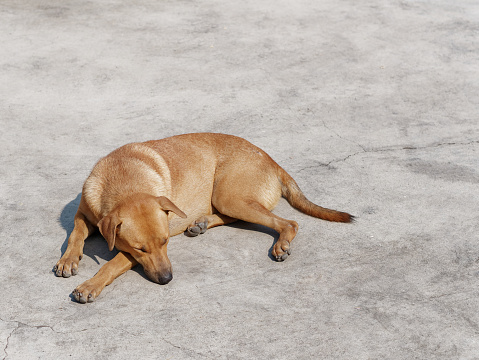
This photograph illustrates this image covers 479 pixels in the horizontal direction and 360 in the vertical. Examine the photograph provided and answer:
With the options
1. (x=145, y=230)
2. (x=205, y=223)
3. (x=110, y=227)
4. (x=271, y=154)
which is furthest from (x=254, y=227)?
(x=110, y=227)

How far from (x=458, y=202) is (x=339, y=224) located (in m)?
1.38

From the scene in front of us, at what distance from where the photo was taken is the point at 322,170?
6.69 metres

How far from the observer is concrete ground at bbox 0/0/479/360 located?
4.34m

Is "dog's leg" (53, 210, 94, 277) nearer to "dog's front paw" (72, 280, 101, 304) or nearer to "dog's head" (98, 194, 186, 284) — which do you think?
"dog's front paw" (72, 280, 101, 304)

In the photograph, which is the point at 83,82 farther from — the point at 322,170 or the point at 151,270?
the point at 151,270

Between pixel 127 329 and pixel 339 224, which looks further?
pixel 339 224

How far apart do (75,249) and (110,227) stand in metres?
0.71

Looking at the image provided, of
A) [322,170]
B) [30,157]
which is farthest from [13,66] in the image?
[322,170]

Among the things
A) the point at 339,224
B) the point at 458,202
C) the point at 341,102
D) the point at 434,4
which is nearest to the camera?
the point at 339,224

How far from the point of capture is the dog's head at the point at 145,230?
453 cm

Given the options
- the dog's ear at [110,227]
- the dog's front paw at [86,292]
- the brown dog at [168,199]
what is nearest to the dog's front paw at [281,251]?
the brown dog at [168,199]

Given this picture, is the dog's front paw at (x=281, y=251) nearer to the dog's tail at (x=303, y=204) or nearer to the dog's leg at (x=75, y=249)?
the dog's tail at (x=303, y=204)

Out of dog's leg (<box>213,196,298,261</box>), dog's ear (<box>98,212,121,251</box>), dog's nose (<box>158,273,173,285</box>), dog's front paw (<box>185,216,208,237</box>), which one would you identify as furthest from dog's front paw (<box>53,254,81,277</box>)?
dog's leg (<box>213,196,298,261</box>)

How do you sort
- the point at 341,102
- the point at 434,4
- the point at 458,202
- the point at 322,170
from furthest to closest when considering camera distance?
the point at 434,4 → the point at 341,102 → the point at 322,170 → the point at 458,202
